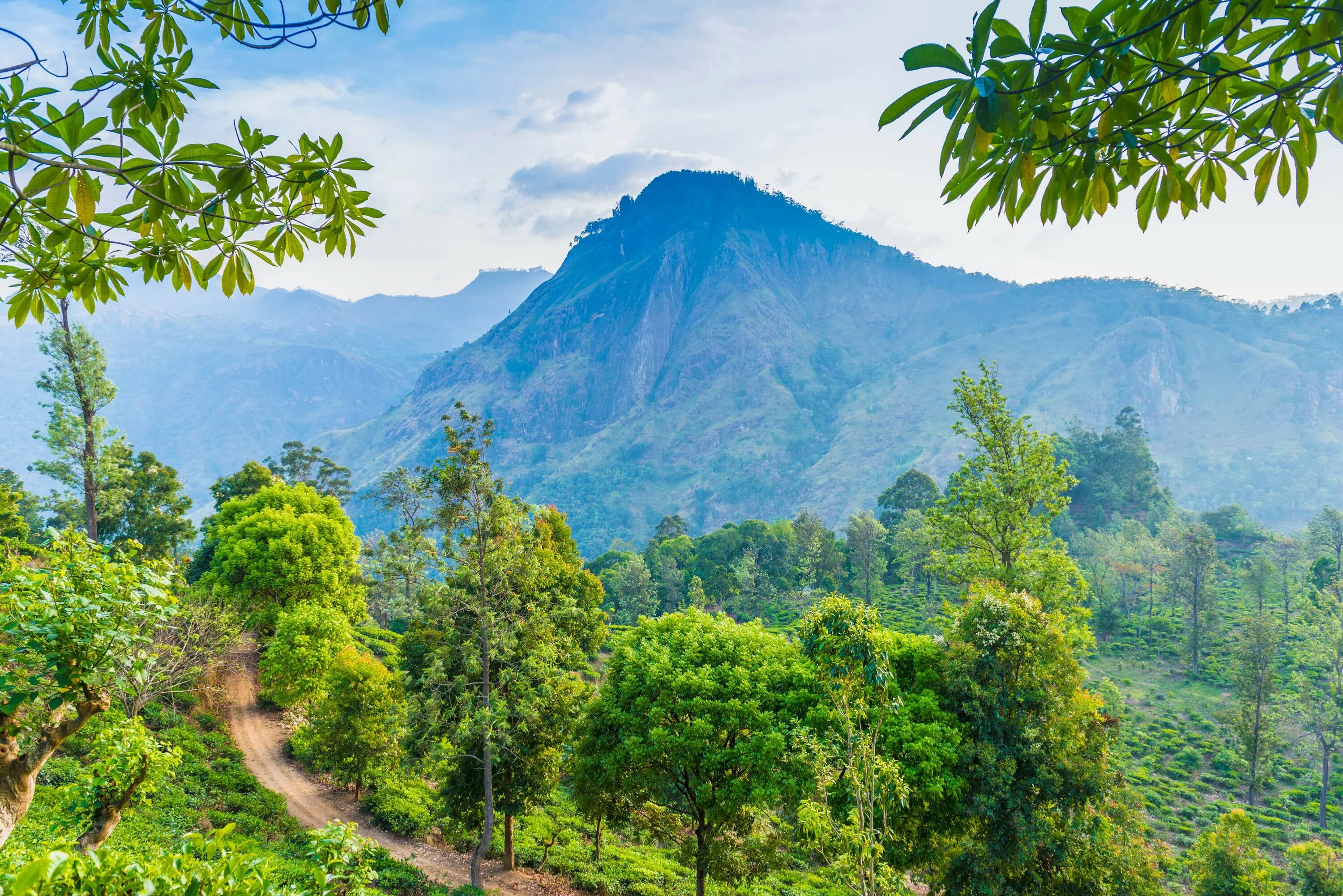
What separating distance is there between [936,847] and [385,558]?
122ft

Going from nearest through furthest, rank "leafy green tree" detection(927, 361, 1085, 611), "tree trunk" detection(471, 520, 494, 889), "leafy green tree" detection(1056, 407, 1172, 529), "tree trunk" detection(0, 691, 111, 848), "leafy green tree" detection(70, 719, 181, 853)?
"tree trunk" detection(0, 691, 111, 848) < "leafy green tree" detection(70, 719, 181, 853) < "tree trunk" detection(471, 520, 494, 889) < "leafy green tree" detection(927, 361, 1085, 611) < "leafy green tree" detection(1056, 407, 1172, 529)

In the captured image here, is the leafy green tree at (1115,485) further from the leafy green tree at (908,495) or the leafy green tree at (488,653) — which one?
the leafy green tree at (488,653)

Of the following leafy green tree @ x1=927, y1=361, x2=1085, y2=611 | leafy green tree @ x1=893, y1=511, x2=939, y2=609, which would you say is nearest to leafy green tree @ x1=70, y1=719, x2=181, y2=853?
leafy green tree @ x1=927, y1=361, x2=1085, y2=611

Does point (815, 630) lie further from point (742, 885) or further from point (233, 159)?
point (742, 885)

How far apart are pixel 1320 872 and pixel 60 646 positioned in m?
23.1

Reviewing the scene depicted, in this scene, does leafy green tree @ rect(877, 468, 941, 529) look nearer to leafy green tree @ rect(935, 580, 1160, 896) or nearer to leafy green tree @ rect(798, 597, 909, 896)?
leafy green tree @ rect(935, 580, 1160, 896)

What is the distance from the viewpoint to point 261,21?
105 inches

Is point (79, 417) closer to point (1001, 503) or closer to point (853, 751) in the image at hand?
point (853, 751)

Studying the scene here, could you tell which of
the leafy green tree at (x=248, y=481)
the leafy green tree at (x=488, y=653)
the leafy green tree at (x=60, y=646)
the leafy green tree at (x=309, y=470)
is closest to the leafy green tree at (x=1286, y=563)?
the leafy green tree at (x=488, y=653)

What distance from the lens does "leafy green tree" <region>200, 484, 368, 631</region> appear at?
25.7 metres

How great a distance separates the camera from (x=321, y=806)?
1889 cm

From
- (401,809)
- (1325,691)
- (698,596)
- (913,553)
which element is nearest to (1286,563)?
(1325,691)

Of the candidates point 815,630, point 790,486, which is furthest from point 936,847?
point 790,486

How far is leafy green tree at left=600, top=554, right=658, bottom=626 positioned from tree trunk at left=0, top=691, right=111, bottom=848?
141ft
